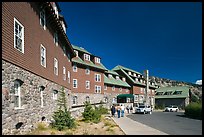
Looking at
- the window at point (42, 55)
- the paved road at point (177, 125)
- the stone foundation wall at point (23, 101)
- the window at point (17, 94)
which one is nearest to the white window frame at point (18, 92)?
the window at point (17, 94)

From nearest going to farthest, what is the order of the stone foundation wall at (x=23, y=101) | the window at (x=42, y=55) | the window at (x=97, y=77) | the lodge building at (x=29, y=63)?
the stone foundation wall at (x=23, y=101), the lodge building at (x=29, y=63), the window at (x=42, y=55), the window at (x=97, y=77)

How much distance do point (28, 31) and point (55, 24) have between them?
20.0 feet

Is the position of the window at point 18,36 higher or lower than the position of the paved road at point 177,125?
higher

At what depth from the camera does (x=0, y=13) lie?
31.2 ft

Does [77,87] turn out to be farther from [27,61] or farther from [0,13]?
[0,13]

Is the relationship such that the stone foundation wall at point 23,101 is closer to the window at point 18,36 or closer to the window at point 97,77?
the window at point 18,36

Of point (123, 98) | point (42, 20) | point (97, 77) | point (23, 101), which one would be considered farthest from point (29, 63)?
point (123, 98)

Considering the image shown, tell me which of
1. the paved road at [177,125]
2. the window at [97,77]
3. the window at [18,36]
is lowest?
the paved road at [177,125]

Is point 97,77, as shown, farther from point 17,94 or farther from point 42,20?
point 17,94

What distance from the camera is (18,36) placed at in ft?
37.3

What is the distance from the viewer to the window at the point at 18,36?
11137mm

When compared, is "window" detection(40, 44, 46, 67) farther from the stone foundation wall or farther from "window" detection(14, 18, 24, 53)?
"window" detection(14, 18, 24, 53)

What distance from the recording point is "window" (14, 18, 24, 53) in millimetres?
11137

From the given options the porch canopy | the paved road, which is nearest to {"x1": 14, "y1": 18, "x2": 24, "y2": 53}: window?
the paved road
